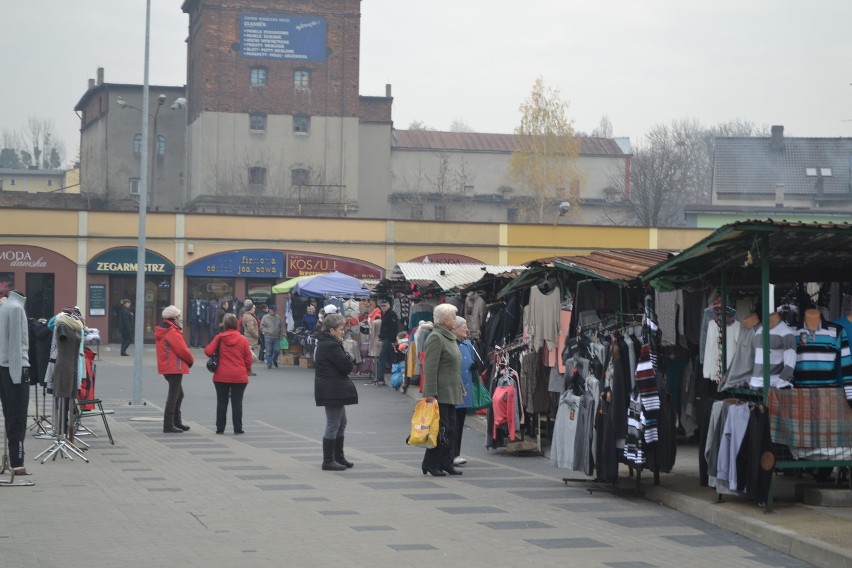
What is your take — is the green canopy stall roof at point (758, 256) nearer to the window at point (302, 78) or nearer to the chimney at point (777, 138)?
the window at point (302, 78)

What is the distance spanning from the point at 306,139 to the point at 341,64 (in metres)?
4.85

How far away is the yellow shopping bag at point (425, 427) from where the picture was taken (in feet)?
45.1

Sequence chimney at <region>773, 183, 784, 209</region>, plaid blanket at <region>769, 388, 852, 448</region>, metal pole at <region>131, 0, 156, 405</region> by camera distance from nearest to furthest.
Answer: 1. plaid blanket at <region>769, 388, 852, 448</region>
2. metal pole at <region>131, 0, 156, 405</region>
3. chimney at <region>773, 183, 784, 209</region>

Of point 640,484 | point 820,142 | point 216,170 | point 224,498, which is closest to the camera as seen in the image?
point 224,498

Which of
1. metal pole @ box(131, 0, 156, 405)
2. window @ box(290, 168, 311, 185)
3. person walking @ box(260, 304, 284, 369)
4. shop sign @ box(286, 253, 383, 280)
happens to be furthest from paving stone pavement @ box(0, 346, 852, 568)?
window @ box(290, 168, 311, 185)

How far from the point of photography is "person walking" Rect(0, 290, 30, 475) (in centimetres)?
1250

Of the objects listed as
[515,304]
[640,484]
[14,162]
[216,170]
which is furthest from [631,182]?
[14,162]

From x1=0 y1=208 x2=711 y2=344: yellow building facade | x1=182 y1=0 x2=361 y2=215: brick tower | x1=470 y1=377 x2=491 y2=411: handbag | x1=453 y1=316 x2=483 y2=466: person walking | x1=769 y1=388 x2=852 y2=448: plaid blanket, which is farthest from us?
x1=182 y1=0 x2=361 y2=215: brick tower

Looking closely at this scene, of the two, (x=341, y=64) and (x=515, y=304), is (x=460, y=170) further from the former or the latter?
(x=515, y=304)

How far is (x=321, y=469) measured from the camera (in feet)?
47.7

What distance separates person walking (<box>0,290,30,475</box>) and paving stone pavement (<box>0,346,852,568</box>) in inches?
22.6

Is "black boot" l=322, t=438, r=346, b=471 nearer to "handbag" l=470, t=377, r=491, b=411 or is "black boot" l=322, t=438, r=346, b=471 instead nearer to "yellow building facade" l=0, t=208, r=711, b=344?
"handbag" l=470, t=377, r=491, b=411

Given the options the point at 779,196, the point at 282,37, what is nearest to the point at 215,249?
the point at 282,37

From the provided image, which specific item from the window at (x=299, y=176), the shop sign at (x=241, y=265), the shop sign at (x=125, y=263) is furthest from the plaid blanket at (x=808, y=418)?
the window at (x=299, y=176)
